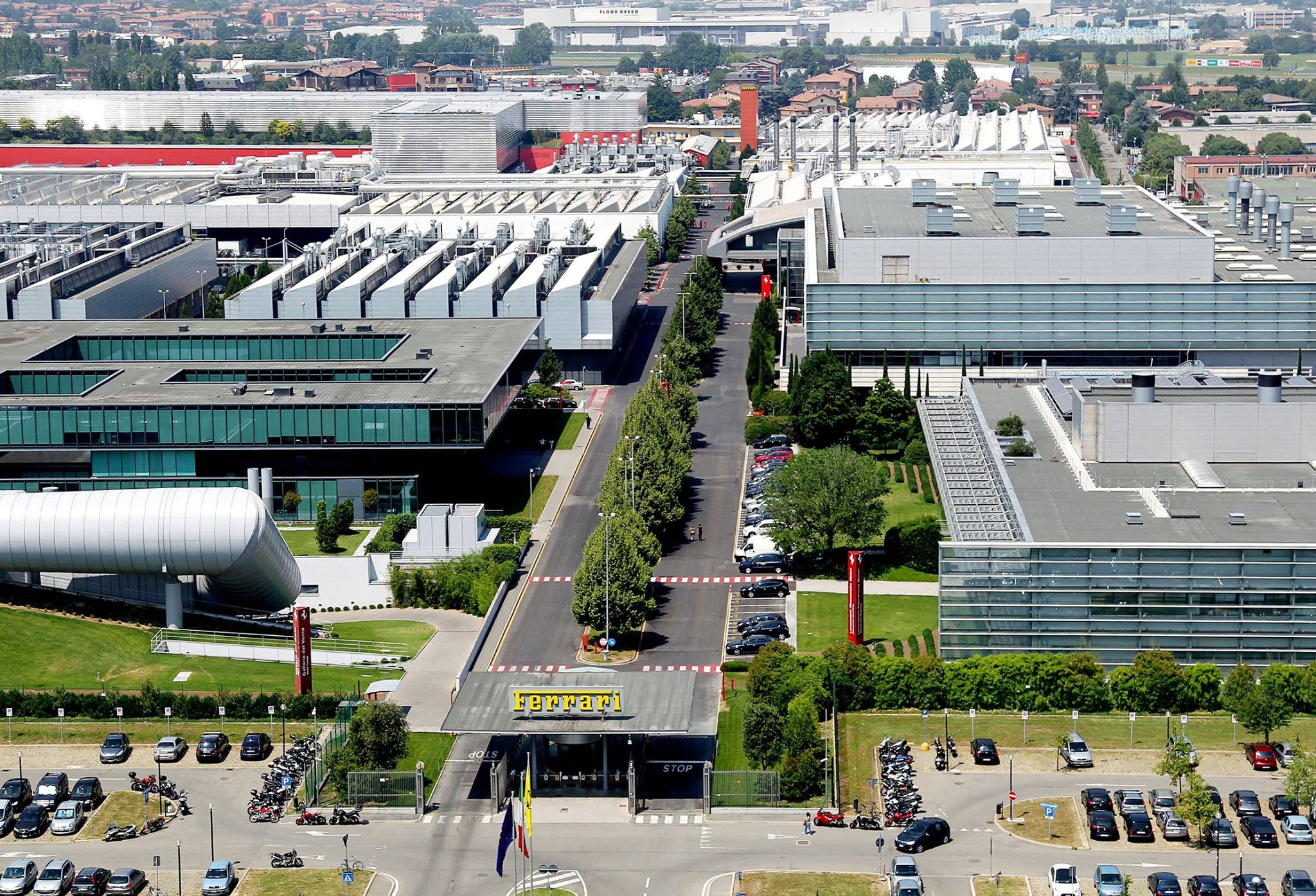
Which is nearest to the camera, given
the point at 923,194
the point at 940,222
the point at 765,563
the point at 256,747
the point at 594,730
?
the point at 594,730

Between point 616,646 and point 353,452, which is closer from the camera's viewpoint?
point 616,646

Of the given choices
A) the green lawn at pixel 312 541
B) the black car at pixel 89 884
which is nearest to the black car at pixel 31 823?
the black car at pixel 89 884

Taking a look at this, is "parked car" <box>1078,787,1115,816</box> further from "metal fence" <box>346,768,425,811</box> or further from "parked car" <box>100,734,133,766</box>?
"parked car" <box>100,734,133,766</box>

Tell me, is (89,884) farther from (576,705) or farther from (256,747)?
(576,705)

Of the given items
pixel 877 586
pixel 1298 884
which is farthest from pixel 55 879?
pixel 877 586

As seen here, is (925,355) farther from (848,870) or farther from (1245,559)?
(848,870)

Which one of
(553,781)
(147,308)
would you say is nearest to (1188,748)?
(553,781)
